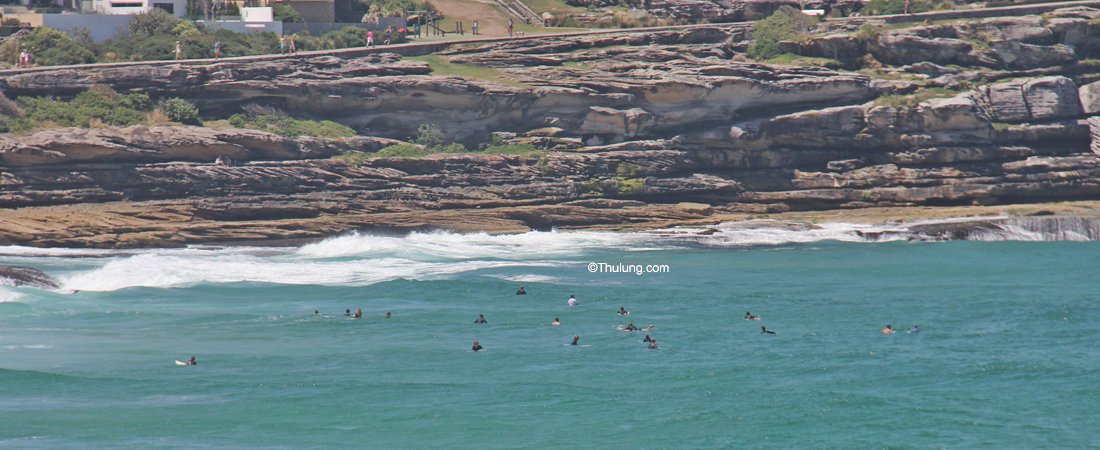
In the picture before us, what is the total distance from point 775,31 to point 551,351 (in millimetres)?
34777

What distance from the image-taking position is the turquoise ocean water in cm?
3022

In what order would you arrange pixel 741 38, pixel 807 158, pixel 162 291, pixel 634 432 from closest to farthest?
pixel 634 432 → pixel 162 291 → pixel 807 158 → pixel 741 38

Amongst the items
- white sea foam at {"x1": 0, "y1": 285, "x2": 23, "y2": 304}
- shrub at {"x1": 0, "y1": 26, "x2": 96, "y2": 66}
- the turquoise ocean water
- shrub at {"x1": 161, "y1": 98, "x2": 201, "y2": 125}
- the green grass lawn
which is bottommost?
white sea foam at {"x1": 0, "y1": 285, "x2": 23, "y2": 304}

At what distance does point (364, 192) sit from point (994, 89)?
2705 centimetres

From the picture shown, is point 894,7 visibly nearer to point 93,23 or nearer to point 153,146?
point 153,146

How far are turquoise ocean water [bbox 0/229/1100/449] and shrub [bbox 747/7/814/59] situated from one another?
14.0 meters

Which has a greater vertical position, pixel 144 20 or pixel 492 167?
pixel 144 20

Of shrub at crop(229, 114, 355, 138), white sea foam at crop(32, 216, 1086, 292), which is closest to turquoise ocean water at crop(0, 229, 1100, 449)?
white sea foam at crop(32, 216, 1086, 292)

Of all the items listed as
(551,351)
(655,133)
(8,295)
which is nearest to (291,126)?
(655,133)

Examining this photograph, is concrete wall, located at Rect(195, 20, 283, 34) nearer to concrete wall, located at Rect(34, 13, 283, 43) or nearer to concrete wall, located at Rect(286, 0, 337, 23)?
concrete wall, located at Rect(34, 13, 283, 43)

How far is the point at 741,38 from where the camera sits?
70062 millimetres

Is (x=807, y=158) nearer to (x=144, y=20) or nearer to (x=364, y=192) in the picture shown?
(x=364, y=192)

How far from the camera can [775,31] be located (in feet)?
226

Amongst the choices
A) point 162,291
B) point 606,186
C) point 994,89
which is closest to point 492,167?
point 606,186
